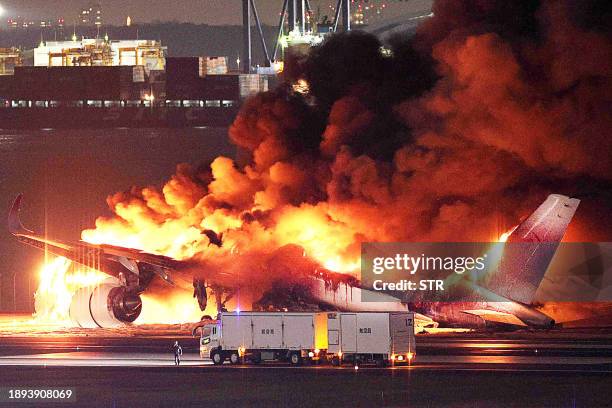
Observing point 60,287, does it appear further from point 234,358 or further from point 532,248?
point 532,248

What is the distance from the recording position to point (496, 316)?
73.9m

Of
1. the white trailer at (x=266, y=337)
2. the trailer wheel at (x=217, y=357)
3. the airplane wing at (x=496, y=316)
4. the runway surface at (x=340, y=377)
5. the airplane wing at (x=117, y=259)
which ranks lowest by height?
the runway surface at (x=340, y=377)

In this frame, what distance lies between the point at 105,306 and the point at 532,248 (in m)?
28.1

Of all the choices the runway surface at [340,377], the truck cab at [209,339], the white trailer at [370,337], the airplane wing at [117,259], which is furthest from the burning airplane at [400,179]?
the truck cab at [209,339]

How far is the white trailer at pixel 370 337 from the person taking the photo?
57.5 m

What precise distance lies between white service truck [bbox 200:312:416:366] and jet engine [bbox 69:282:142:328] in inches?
912

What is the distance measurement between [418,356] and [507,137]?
68.3 ft

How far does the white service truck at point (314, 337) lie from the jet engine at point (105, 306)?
912 inches

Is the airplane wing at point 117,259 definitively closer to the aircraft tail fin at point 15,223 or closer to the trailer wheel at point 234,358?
the aircraft tail fin at point 15,223

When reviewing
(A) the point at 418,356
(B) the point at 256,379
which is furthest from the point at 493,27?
(B) the point at 256,379

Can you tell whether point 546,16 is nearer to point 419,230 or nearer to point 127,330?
point 419,230

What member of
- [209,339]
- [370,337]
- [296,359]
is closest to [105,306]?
[209,339]

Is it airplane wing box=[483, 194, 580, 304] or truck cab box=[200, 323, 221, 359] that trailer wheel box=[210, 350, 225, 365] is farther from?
airplane wing box=[483, 194, 580, 304]

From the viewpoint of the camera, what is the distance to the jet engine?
273 ft
